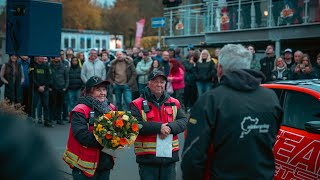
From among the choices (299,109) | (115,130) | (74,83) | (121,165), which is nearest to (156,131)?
(115,130)

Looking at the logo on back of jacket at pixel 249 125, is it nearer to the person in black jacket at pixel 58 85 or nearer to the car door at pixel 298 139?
the car door at pixel 298 139

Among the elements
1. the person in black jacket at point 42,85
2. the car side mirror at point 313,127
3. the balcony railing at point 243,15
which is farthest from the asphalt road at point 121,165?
the balcony railing at point 243,15

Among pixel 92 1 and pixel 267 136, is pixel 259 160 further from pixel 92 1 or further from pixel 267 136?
pixel 92 1

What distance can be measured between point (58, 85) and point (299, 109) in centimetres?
804

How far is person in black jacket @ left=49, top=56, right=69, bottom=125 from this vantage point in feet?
42.8

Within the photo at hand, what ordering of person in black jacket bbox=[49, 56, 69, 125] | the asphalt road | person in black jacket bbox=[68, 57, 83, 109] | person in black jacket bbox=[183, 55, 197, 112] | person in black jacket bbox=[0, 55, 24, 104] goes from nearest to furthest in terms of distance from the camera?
the asphalt road, person in black jacket bbox=[0, 55, 24, 104], person in black jacket bbox=[49, 56, 69, 125], person in black jacket bbox=[68, 57, 83, 109], person in black jacket bbox=[183, 55, 197, 112]

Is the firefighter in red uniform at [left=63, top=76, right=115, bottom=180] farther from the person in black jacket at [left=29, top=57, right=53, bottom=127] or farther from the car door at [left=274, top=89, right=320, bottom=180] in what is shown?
the person in black jacket at [left=29, top=57, right=53, bottom=127]

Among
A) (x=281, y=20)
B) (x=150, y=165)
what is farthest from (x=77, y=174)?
(x=281, y=20)

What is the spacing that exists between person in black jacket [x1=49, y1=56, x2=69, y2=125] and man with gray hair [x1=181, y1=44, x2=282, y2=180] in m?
9.86

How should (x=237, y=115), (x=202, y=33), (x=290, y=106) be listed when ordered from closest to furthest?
(x=237, y=115) → (x=290, y=106) → (x=202, y=33)

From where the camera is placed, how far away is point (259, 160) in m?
3.52

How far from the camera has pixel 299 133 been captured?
5891 millimetres

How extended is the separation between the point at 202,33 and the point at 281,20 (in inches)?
240

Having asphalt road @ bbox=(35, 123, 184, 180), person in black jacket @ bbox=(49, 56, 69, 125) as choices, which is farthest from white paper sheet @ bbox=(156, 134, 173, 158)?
person in black jacket @ bbox=(49, 56, 69, 125)
